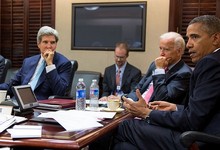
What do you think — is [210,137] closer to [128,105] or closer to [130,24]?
[128,105]

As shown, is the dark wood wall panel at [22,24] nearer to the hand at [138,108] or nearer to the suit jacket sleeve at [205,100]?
the hand at [138,108]

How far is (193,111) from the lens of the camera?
1.54 metres

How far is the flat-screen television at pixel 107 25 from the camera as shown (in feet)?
13.6

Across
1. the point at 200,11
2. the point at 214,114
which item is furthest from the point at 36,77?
the point at 200,11

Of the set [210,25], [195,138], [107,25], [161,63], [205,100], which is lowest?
[195,138]

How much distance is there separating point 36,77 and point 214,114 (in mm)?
1654

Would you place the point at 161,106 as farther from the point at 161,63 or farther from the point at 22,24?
the point at 22,24

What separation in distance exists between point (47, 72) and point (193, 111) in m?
1.38

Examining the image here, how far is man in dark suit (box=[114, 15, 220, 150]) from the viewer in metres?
1.52

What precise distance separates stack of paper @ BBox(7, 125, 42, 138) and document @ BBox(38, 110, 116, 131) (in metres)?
0.15

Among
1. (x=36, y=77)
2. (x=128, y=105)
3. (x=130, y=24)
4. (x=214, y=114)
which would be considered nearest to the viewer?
(x=214, y=114)

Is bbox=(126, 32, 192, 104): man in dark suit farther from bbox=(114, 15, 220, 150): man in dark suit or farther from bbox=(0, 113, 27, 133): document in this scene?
bbox=(0, 113, 27, 133): document

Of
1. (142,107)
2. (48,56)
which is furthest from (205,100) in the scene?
(48,56)

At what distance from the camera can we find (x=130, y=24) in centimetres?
420
